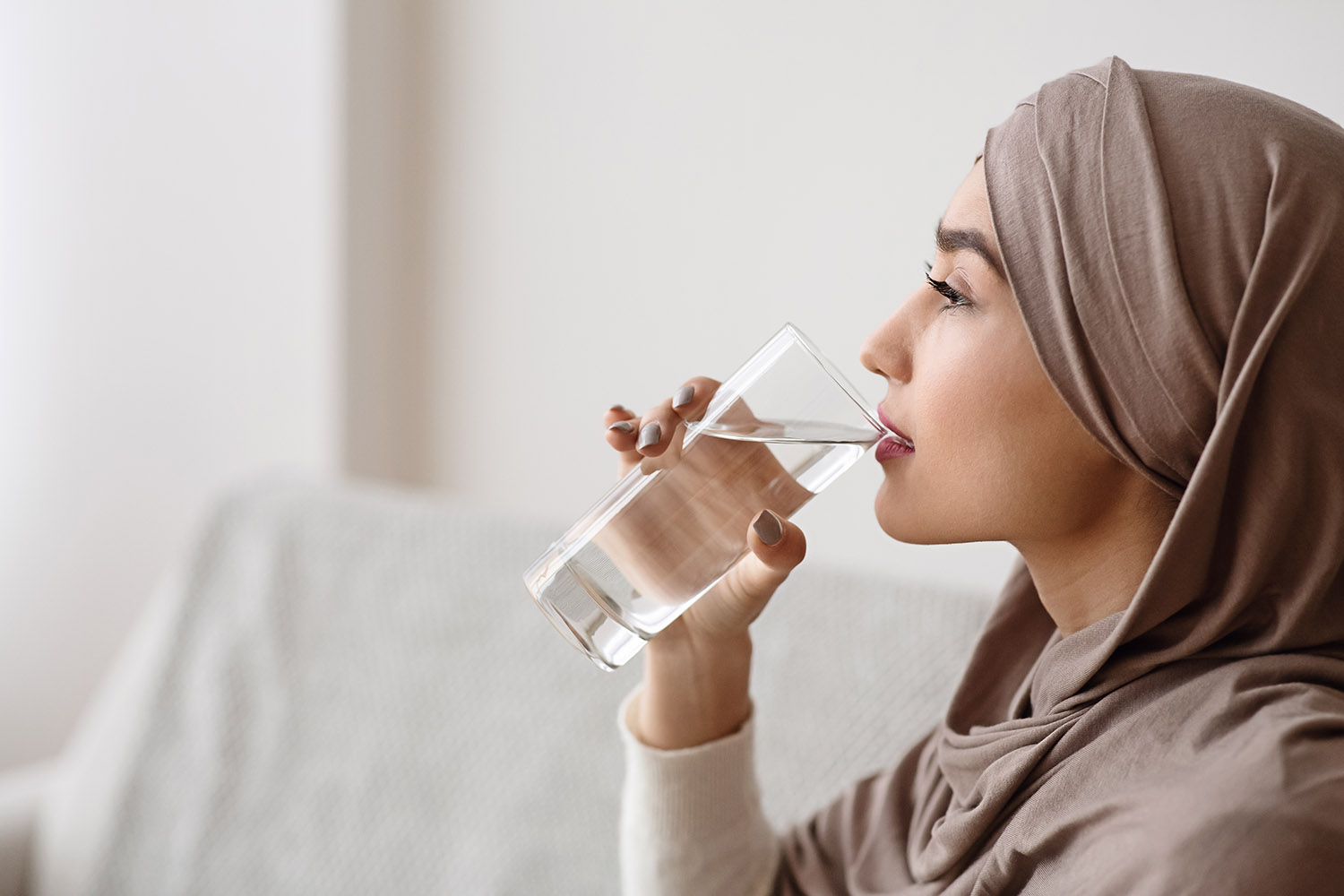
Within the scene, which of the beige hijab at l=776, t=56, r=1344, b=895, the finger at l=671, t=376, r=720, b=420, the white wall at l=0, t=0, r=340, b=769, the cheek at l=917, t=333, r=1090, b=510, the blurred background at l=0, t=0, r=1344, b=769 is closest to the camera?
the beige hijab at l=776, t=56, r=1344, b=895

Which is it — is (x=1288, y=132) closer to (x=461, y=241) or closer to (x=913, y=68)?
(x=913, y=68)

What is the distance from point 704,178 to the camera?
2.03 metres

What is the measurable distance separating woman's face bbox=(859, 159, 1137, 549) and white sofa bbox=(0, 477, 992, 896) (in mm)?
586

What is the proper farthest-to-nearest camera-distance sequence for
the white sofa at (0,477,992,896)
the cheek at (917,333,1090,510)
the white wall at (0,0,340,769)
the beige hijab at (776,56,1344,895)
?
the white wall at (0,0,340,769)
the white sofa at (0,477,992,896)
the cheek at (917,333,1090,510)
the beige hijab at (776,56,1344,895)

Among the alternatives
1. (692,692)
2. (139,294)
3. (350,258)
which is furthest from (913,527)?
(139,294)

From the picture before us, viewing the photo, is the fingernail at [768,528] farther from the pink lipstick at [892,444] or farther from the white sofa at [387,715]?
the white sofa at [387,715]

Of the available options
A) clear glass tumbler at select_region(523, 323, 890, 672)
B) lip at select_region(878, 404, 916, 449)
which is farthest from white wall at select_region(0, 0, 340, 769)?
Answer: lip at select_region(878, 404, 916, 449)

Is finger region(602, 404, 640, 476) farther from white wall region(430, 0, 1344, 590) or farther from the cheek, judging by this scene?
white wall region(430, 0, 1344, 590)

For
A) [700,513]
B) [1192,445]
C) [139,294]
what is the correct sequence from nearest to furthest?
[1192,445] < [700,513] < [139,294]

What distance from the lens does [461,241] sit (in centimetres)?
249

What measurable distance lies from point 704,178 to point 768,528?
4.12 feet

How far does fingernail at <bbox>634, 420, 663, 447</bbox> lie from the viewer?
0.91 m

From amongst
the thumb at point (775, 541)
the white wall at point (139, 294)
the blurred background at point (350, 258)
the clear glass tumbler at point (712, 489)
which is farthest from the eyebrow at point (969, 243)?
the white wall at point (139, 294)

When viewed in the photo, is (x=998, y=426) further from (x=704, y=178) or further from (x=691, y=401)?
(x=704, y=178)
